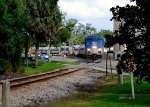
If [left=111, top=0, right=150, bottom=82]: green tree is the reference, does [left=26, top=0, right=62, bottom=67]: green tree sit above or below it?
above

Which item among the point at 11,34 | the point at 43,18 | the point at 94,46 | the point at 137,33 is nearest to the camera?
the point at 137,33

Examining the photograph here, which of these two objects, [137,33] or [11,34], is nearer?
[137,33]

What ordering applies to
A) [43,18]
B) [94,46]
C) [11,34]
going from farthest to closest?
1. [94,46]
2. [43,18]
3. [11,34]

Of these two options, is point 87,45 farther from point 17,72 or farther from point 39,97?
point 39,97

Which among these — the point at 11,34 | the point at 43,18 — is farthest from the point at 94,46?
the point at 11,34

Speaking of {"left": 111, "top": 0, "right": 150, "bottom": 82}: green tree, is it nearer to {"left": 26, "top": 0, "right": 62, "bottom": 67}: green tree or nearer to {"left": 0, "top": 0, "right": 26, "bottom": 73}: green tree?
{"left": 0, "top": 0, "right": 26, "bottom": 73}: green tree

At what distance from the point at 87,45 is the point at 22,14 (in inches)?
1401

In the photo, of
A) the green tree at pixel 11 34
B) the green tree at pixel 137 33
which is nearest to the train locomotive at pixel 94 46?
the green tree at pixel 11 34

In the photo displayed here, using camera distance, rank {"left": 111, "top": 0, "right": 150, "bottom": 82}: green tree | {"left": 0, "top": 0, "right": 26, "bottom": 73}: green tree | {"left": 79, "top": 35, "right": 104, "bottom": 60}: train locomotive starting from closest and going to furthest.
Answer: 1. {"left": 111, "top": 0, "right": 150, "bottom": 82}: green tree
2. {"left": 0, "top": 0, "right": 26, "bottom": 73}: green tree
3. {"left": 79, "top": 35, "right": 104, "bottom": 60}: train locomotive

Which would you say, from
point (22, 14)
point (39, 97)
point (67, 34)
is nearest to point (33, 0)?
point (22, 14)

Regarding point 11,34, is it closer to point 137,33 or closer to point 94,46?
point 137,33

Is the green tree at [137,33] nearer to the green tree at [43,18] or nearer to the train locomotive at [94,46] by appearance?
the green tree at [43,18]

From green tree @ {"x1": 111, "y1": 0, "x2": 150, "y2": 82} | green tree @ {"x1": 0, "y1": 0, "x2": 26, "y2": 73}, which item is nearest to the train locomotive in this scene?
green tree @ {"x1": 0, "y1": 0, "x2": 26, "y2": 73}

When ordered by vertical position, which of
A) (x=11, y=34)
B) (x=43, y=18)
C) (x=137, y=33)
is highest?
(x=43, y=18)
